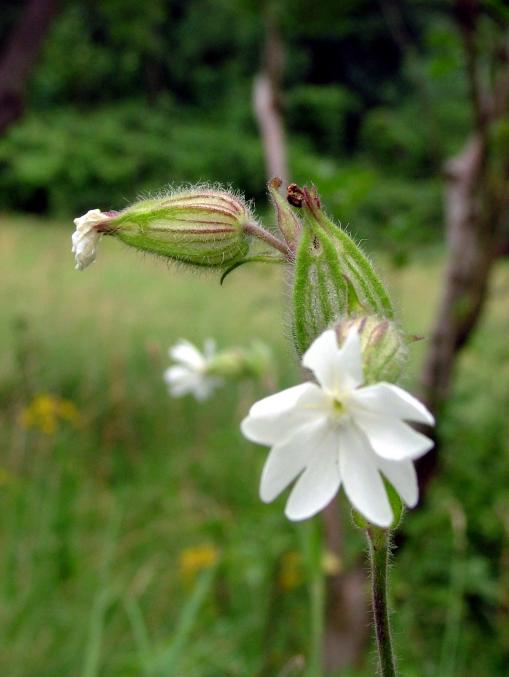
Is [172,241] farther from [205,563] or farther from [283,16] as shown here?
[283,16]

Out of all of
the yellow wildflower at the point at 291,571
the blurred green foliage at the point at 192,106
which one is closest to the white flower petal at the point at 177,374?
the yellow wildflower at the point at 291,571

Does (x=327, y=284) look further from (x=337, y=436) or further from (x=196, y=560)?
(x=196, y=560)

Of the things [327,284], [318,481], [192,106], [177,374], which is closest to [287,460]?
[318,481]

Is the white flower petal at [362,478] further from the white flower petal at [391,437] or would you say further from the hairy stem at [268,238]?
the hairy stem at [268,238]

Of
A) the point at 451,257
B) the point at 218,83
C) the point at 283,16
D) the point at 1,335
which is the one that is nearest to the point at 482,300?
the point at 451,257

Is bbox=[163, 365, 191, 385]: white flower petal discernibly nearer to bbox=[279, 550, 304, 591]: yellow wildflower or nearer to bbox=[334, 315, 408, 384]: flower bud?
bbox=[279, 550, 304, 591]: yellow wildflower
